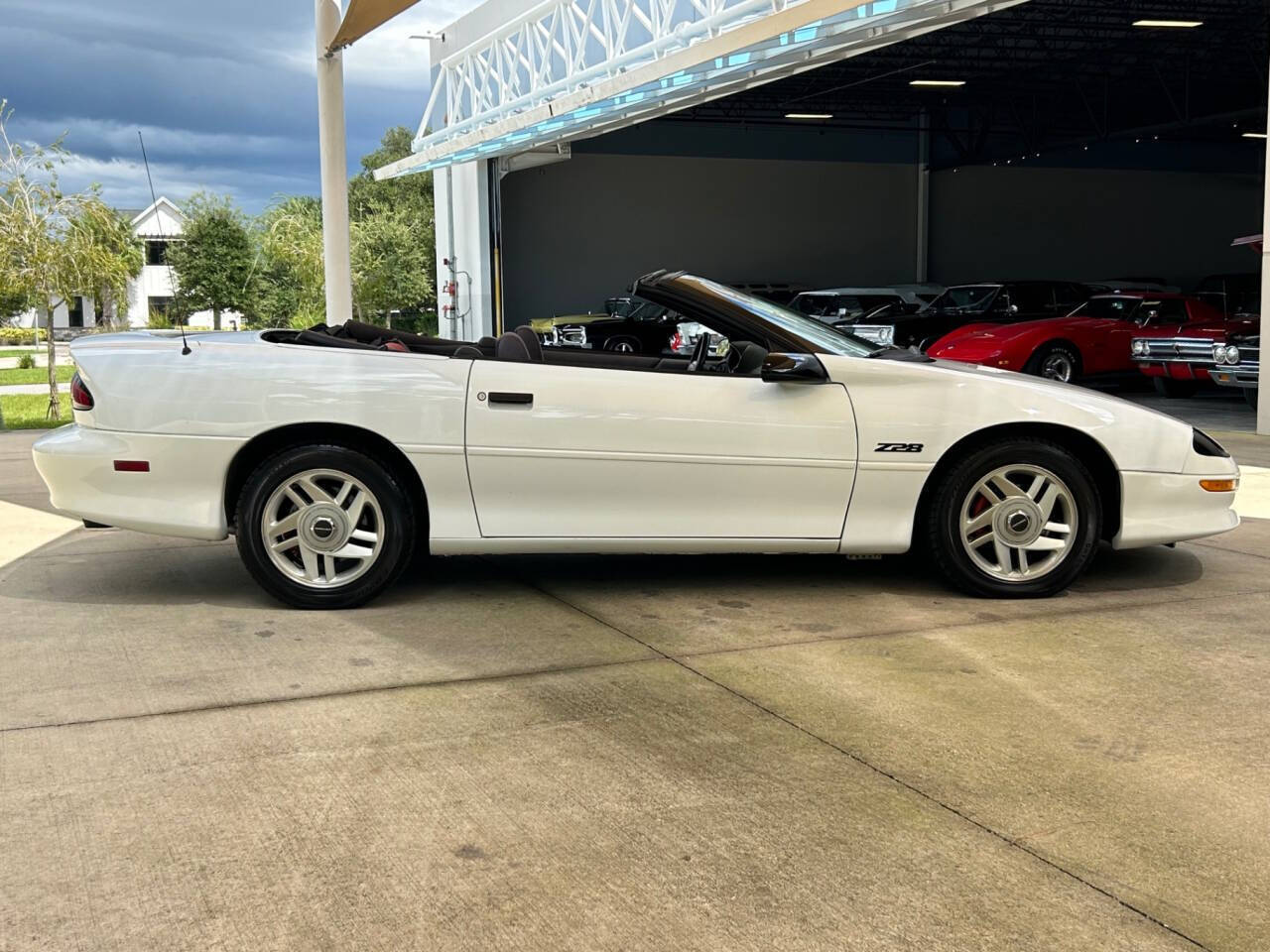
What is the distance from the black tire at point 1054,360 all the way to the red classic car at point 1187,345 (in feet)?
2.35

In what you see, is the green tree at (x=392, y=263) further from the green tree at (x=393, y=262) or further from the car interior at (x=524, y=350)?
the car interior at (x=524, y=350)

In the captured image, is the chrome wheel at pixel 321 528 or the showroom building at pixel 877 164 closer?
the chrome wheel at pixel 321 528

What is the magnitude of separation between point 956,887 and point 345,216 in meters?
13.0

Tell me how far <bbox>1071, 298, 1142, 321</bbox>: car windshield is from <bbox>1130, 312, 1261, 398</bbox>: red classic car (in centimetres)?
90

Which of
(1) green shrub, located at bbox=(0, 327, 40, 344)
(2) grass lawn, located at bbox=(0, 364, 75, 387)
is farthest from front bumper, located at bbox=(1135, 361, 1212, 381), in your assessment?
(1) green shrub, located at bbox=(0, 327, 40, 344)

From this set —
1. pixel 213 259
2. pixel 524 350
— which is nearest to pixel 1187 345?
pixel 524 350

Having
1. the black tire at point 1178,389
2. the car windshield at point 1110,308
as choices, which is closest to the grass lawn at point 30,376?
the car windshield at point 1110,308

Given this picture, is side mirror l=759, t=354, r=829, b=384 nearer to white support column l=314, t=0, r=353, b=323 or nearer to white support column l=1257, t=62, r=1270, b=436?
white support column l=1257, t=62, r=1270, b=436

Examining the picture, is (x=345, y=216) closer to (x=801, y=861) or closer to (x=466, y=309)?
(x=801, y=861)

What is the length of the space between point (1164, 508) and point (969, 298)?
15.4 metres

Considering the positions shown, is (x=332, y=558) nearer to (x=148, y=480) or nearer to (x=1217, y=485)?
(x=148, y=480)

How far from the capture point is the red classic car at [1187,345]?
1441cm

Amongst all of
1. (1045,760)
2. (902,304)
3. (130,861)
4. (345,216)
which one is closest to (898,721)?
(1045,760)

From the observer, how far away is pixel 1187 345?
14.6 metres
